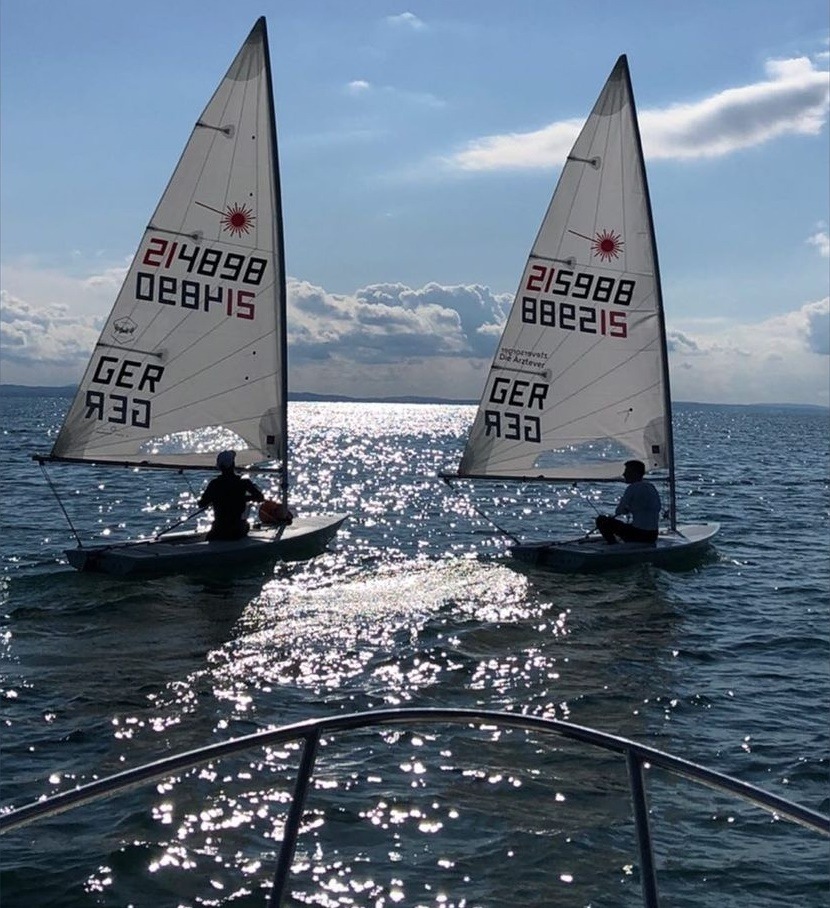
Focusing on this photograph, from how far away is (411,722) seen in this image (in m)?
3.20

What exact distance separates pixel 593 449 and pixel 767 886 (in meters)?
12.0

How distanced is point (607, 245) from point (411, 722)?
15.4 metres

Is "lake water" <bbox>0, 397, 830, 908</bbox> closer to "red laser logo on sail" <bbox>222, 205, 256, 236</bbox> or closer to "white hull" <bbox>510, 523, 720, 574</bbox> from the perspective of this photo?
"white hull" <bbox>510, 523, 720, 574</bbox>

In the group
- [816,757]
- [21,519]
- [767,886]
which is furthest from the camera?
[21,519]

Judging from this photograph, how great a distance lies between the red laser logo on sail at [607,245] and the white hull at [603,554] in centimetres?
469

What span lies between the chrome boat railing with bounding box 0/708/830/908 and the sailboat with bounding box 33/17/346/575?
1300 centimetres

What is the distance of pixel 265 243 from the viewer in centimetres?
1708

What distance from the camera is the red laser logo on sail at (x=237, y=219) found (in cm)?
1691

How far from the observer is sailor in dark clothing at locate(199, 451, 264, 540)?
15.5 metres

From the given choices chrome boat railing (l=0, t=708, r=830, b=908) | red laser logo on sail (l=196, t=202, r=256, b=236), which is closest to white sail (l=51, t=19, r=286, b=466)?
red laser logo on sail (l=196, t=202, r=256, b=236)

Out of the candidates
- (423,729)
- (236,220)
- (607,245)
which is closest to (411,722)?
(423,729)

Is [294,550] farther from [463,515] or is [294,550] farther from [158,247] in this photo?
[463,515]

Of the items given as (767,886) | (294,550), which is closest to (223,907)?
(767,886)

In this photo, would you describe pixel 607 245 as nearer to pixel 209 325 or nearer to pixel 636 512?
pixel 636 512
